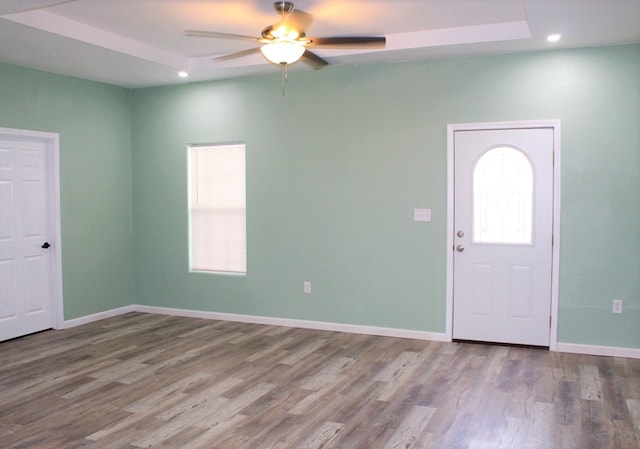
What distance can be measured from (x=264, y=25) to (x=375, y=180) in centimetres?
178

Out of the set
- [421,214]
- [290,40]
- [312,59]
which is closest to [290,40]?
[290,40]

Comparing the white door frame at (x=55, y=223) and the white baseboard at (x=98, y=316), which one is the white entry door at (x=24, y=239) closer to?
the white door frame at (x=55, y=223)

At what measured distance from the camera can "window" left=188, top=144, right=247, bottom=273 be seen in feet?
20.0

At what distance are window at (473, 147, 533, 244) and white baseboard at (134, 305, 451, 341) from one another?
3.48ft

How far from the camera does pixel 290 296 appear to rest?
5816mm

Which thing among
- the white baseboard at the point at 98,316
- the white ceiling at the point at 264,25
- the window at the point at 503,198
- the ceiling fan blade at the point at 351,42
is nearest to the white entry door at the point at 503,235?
the window at the point at 503,198

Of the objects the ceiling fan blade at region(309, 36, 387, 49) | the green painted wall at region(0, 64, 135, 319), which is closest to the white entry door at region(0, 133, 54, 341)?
the green painted wall at region(0, 64, 135, 319)

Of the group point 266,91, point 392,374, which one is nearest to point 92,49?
point 266,91

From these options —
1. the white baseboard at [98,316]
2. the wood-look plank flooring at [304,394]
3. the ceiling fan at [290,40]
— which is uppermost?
the ceiling fan at [290,40]

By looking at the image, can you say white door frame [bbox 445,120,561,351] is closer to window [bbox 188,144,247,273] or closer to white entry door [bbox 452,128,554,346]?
white entry door [bbox 452,128,554,346]

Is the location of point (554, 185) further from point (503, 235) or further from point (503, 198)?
point (503, 235)

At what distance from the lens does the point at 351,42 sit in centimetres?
371

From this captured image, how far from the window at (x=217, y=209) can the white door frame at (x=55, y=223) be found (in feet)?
4.50

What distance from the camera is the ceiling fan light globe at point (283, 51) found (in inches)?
142
